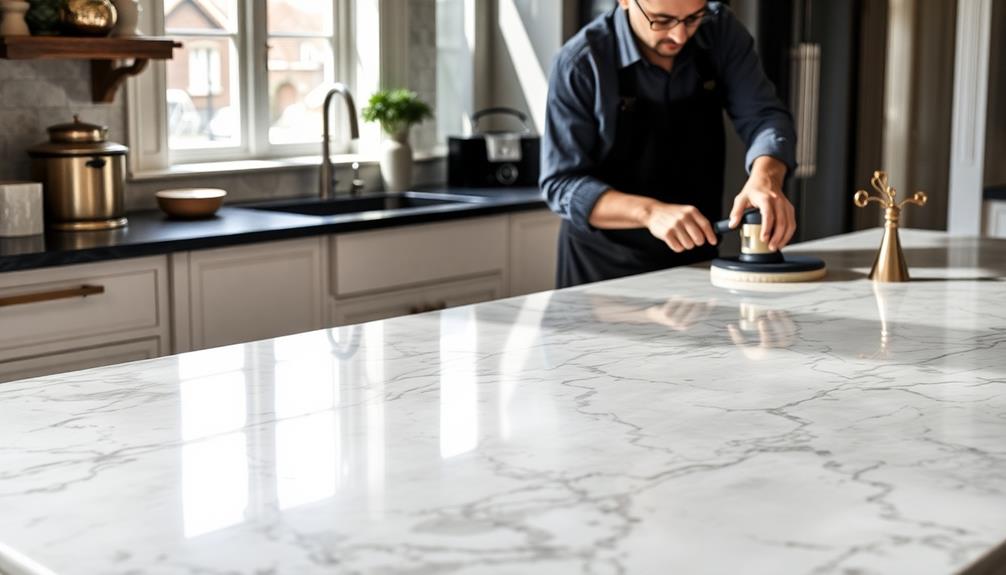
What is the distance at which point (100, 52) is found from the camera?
3521mm

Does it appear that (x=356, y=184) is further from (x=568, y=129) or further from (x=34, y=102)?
(x=568, y=129)

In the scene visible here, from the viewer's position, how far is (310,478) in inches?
52.0

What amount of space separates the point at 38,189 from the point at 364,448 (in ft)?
7.38

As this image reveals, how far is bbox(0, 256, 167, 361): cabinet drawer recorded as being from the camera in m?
3.02

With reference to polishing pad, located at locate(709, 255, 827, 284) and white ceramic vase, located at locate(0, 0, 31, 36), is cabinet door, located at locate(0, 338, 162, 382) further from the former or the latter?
polishing pad, located at locate(709, 255, 827, 284)

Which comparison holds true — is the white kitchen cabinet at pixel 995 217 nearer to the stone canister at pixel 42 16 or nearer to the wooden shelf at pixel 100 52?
the wooden shelf at pixel 100 52

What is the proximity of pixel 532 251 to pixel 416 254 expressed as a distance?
576 millimetres

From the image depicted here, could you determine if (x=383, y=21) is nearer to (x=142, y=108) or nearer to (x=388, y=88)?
(x=388, y=88)

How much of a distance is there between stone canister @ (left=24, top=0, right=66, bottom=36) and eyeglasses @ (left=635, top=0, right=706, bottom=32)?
1727 mm

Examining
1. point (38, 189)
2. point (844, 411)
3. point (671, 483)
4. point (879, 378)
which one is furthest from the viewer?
point (38, 189)

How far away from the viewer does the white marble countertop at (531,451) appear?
112cm

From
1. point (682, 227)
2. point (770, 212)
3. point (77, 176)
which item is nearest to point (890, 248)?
point (770, 212)

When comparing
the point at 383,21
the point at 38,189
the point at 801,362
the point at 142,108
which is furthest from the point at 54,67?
the point at 801,362

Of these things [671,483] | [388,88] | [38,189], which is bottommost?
[671,483]
